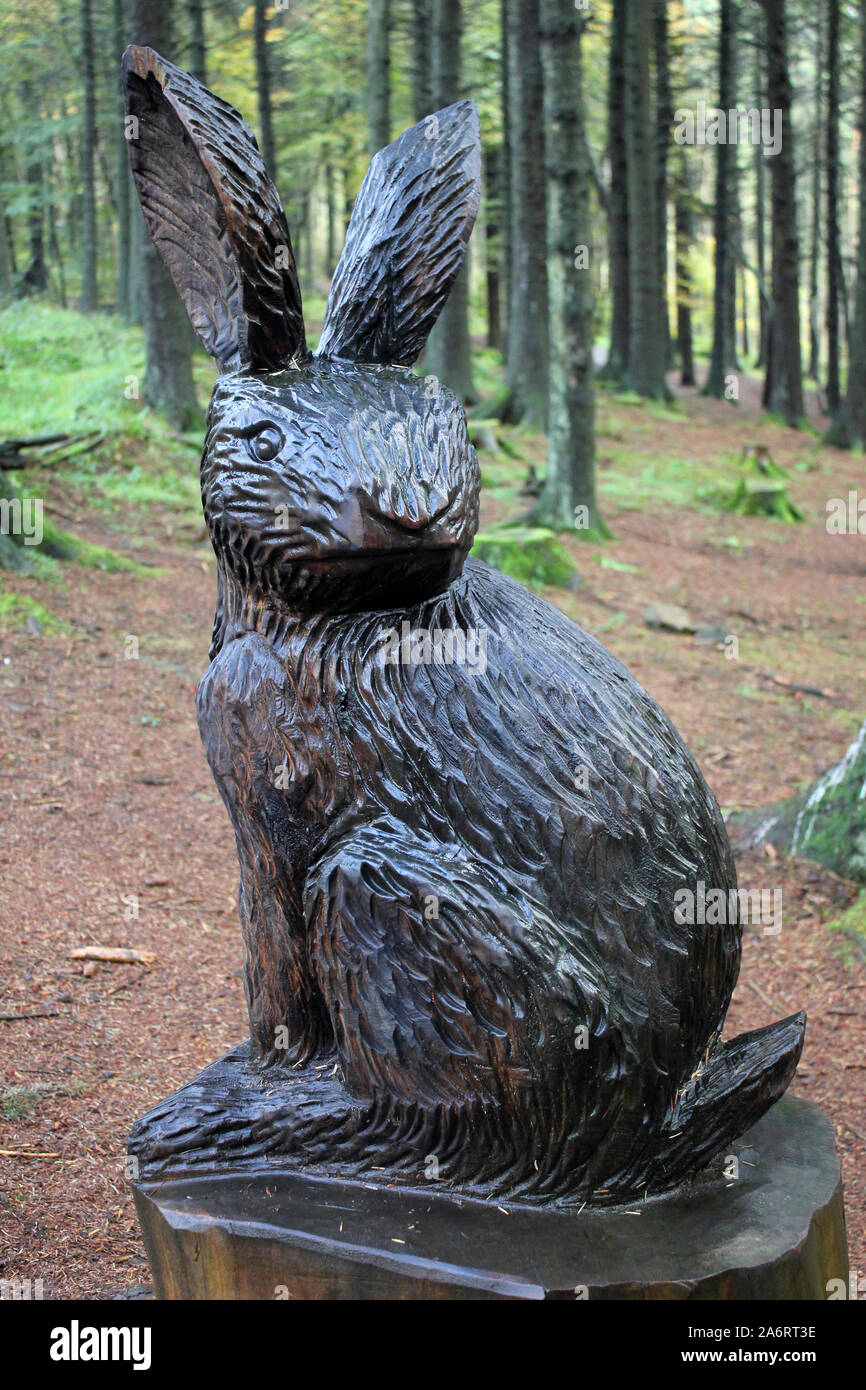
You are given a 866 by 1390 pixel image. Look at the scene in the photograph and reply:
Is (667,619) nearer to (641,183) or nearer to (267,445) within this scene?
(267,445)

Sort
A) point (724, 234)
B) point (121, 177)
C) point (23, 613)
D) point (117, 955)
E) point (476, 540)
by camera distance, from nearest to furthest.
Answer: point (117, 955) → point (23, 613) → point (476, 540) → point (121, 177) → point (724, 234)

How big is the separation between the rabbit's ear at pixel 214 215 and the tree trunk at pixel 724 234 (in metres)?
22.7

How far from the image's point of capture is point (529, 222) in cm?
1808

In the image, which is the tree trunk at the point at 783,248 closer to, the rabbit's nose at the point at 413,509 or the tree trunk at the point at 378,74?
the tree trunk at the point at 378,74

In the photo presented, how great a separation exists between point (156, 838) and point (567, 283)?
7.68 m

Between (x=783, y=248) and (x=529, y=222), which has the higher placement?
(x=783, y=248)

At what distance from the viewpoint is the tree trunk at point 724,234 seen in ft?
76.5

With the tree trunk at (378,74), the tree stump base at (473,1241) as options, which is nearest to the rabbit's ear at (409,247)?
the tree stump base at (473,1241)

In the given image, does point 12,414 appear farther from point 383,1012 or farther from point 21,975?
point 383,1012

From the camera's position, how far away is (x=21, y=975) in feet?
15.1

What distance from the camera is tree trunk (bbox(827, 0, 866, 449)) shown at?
66.1ft

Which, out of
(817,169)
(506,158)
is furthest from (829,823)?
(817,169)
